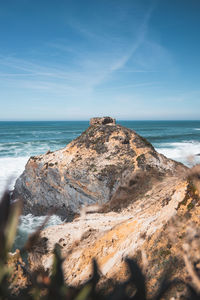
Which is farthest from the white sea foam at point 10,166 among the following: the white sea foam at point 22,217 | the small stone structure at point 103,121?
the small stone structure at point 103,121

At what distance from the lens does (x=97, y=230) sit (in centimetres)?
610

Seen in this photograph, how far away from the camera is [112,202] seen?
30.1ft

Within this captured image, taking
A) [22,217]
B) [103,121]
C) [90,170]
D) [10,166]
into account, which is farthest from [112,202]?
[10,166]

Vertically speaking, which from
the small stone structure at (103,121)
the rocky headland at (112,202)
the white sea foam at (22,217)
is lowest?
the white sea foam at (22,217)

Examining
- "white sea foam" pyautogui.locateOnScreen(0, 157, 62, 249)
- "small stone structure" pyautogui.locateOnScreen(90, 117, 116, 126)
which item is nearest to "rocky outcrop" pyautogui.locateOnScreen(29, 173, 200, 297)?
"white sea foam" pyautogui.locateOnScreen(0, 157, 62, 249)

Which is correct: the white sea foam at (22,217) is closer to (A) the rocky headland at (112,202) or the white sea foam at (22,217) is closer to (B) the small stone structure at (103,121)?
(A) the rocky headland at (112,202)

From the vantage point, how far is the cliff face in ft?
34.8

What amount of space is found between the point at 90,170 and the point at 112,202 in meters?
2.48

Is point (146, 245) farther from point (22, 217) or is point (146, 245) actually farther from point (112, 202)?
point (22, 217)

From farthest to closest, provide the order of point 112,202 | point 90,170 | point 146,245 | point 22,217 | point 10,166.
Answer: point 10,166 → point 22,217 → point 90,170 → point 112,202 → point 146,245

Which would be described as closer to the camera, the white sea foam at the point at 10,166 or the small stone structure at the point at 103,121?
the small stone structure at the point at 103,121

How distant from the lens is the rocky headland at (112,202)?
3.64 m

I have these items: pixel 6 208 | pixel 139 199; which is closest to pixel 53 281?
pixel 6 208

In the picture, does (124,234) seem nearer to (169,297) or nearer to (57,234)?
(169,297)
